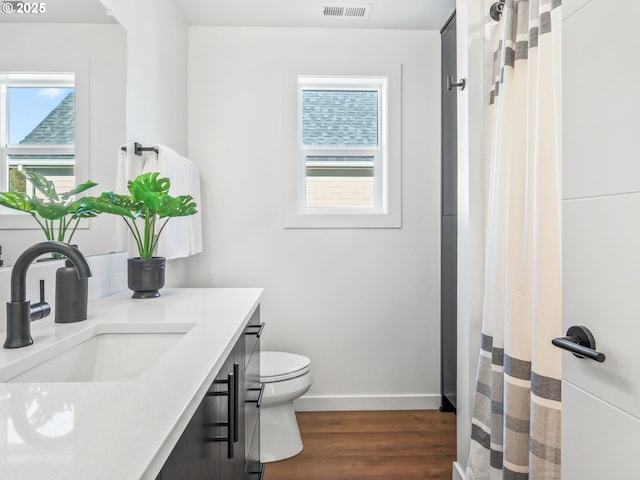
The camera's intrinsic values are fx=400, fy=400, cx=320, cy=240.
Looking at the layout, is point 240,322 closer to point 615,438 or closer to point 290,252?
point 615,438

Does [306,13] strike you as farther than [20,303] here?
Yes

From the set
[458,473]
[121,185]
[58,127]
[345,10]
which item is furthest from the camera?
[345,10]

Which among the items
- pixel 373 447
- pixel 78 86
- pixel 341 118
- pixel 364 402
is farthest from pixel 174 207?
pixel 364 402

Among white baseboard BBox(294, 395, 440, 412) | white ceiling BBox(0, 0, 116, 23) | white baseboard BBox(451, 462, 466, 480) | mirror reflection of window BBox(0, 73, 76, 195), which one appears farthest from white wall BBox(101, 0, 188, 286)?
white baseboard BBox(451, 462, 466, 480)

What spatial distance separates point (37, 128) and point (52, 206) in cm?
22

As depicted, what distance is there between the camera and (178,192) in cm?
199

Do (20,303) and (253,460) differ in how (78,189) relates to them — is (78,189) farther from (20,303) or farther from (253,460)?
(253,460)

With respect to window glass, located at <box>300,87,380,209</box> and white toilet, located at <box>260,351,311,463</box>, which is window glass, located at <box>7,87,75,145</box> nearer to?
white toilet, located at <box>260,351,311,463</box>

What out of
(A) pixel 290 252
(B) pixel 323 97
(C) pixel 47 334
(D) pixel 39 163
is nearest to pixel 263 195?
(A) pixel 290 252

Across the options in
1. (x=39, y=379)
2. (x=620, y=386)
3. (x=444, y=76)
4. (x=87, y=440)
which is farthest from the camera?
(x=444, y=76)

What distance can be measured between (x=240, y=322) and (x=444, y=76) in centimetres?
207

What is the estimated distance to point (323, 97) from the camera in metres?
2.59

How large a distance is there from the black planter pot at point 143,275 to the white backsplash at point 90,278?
104 mm

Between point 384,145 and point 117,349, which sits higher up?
point 384,145
